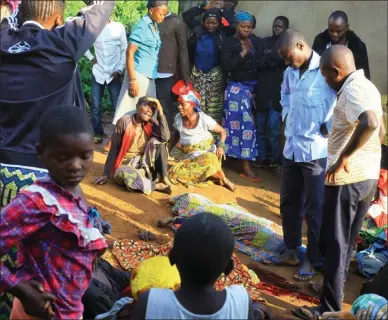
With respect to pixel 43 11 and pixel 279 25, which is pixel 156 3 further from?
pixel 43 11

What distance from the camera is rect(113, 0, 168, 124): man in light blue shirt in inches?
286

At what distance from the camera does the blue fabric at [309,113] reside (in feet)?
14.6

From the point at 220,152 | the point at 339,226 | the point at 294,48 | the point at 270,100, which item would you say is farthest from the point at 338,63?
the point at 270,100

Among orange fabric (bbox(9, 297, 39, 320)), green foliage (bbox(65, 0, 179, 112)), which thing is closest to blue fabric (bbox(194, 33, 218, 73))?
green foliage (bbox(65, 0, 179, 112))

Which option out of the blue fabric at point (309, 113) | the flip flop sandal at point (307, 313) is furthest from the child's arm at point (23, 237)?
the blue fabric at point (309, 113)

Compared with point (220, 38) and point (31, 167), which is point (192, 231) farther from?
point (220, 38)

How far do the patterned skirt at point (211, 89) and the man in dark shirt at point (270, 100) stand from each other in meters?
0.51

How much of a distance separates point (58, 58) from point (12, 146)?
20.4 inches

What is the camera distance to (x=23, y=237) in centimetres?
223

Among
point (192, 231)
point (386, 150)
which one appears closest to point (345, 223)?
point (192, 231)

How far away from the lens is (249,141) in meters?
7.46

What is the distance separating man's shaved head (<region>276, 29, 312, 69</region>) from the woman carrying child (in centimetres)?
272

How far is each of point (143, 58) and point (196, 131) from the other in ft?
4.14

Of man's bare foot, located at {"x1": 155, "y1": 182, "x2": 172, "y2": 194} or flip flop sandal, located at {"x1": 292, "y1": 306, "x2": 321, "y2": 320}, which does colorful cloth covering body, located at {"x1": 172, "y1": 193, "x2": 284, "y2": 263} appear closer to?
man's bare foot, located at {"x1": 155, "y1": 182, "x2": 172, "y2": 194}
